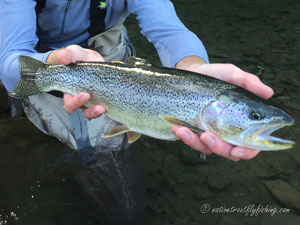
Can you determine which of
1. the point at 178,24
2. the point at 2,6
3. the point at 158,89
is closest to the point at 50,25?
the point at 2,6

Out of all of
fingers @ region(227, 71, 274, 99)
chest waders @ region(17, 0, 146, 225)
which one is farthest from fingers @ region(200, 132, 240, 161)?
chest waders @ region(17, 0, 146, 225)

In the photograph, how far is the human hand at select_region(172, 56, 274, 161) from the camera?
6.60 feet

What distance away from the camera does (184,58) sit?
271cm

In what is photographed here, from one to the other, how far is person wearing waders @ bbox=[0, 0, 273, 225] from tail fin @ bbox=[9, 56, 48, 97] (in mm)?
75

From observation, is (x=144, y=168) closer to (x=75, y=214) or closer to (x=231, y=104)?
(x=75, y=214)

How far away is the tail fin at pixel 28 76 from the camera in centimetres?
248

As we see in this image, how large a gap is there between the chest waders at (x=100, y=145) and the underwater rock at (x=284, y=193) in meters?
1.43

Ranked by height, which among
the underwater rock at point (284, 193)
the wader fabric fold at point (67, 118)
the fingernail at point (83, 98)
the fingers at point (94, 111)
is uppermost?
the fingernail at point (83, 98)

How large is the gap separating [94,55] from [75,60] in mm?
215

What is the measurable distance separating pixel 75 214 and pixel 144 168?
99 cm

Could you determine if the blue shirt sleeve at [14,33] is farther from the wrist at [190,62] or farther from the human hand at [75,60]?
the wrist at [190,62]

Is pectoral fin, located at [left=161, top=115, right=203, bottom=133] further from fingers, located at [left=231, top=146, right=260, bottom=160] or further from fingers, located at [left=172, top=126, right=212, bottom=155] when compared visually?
fingers, located at [left=231, top=146, right=260, bottom=160]

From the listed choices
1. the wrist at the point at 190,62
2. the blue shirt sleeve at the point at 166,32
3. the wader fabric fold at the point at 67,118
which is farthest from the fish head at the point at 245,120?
the wader fabric fold at the point at 67,118

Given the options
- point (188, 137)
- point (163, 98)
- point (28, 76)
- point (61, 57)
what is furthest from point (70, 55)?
point (188, 137)
